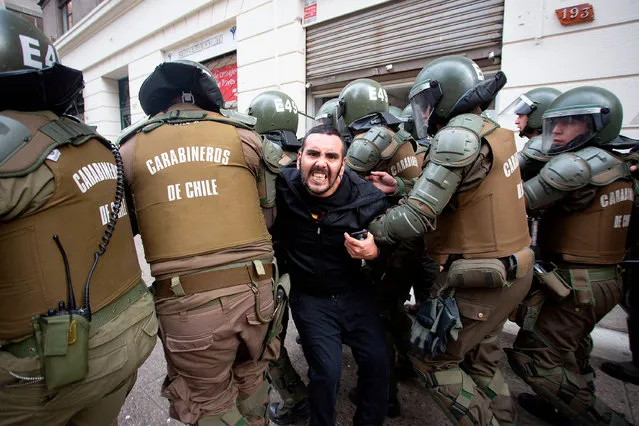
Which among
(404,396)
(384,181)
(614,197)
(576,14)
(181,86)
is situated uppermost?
(576,14)

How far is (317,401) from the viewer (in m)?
1.93

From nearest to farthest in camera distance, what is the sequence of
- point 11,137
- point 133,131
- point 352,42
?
point 11,137
point 133,131
point 352,42

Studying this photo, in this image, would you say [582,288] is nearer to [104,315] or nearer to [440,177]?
[440,177]

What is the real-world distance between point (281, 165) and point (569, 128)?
2.04 metres

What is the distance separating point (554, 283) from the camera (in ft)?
7.11

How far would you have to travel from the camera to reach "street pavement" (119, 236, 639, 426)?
237 cm

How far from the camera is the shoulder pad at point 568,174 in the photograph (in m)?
2.03

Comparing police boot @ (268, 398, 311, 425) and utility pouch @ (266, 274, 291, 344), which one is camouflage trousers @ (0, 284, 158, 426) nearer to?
utility pouch @ (266, 274, 291, 344)

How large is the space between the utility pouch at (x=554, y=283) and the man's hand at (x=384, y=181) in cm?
111

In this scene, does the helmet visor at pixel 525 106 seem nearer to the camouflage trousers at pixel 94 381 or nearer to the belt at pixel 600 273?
the belt at pixel 600 273

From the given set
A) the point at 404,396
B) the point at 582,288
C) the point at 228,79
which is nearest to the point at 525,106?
the point at 582,288

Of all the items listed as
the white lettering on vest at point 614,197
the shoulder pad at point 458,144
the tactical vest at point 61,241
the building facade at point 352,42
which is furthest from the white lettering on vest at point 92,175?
the building facade at point 352,42

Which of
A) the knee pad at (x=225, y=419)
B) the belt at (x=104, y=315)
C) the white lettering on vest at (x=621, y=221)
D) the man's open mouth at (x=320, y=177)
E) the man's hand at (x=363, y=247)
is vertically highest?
the man's open mouth at (x=320, y=177)

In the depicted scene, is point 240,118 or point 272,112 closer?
point 240,118
